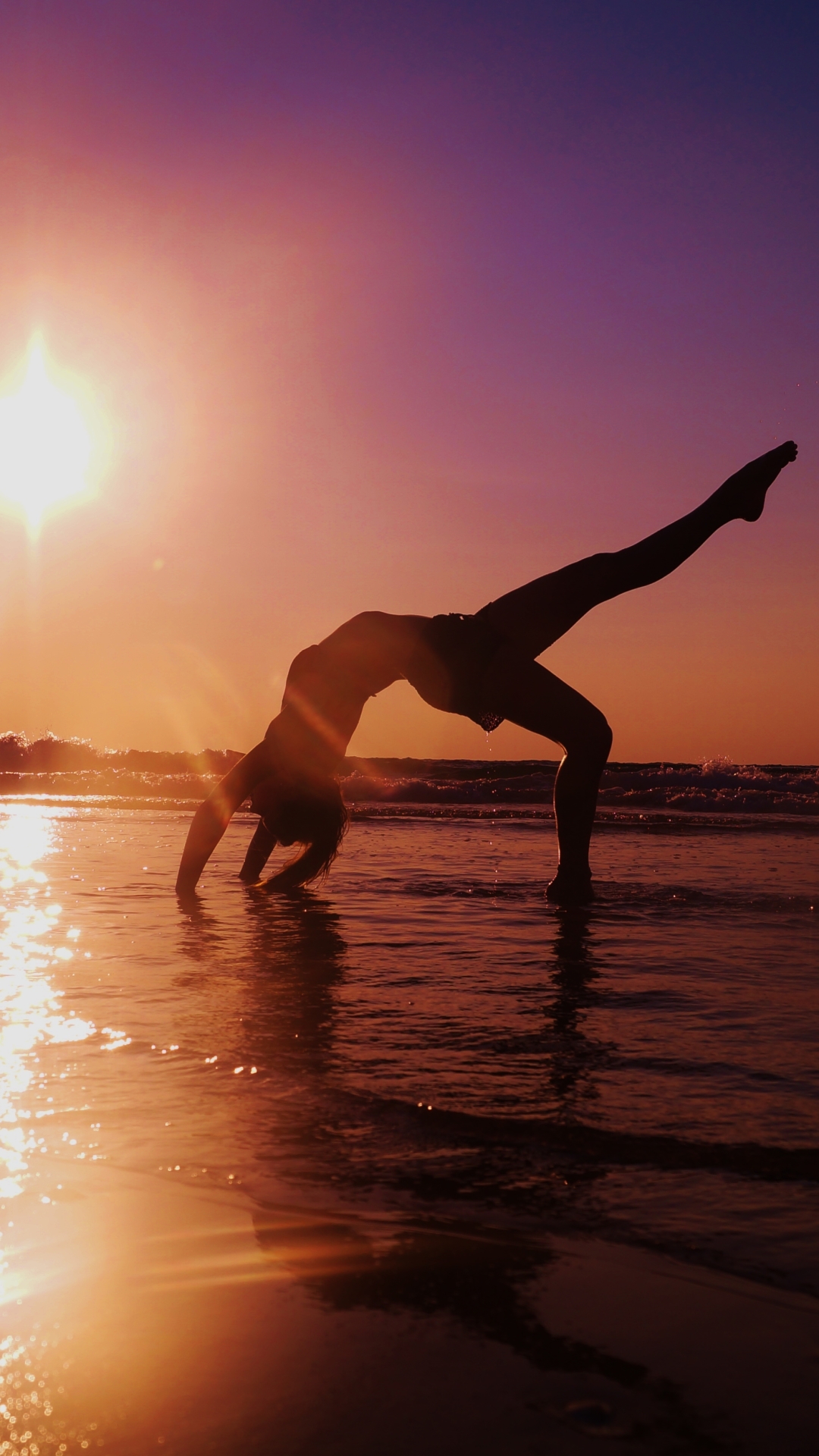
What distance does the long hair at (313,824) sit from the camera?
18.7ft

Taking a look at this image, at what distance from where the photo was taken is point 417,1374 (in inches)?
46.1

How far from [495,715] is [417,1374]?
443cm

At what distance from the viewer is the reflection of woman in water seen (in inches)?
211

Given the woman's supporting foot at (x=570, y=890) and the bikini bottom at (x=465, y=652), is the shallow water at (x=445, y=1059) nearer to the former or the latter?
the woman's supporting foot at (x=570, y=890)

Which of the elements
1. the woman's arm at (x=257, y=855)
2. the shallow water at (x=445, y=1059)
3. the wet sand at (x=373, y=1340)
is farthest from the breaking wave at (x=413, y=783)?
the wet sand at (x=373, y=1340)

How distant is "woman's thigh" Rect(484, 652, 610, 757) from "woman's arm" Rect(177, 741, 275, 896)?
4.61 feet

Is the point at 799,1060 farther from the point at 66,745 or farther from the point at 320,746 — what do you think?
the point at 66,745

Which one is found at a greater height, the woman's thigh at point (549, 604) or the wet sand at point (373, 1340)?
the woman's thigh at point (549, 604)

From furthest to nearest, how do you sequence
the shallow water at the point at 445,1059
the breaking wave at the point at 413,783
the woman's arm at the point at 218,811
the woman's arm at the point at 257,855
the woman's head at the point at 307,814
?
the breaking wave at the point at 413,783
the woman's arm at the point at 257,855
the woman's arm at the point at 218,811
the woman's head at the point at 307,814
the shallow water at the point at 445,1059

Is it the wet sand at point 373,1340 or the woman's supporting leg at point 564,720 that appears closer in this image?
the wet sand at point 373,1340

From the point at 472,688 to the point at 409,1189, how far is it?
3.80 metres

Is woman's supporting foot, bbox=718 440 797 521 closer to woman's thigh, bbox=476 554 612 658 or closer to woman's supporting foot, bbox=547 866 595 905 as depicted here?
woman's thigh, bbox=476 554 612 658

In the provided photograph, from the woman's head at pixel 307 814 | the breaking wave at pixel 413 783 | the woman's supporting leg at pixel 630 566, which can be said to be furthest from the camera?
the breaking wave at pixel 413 783

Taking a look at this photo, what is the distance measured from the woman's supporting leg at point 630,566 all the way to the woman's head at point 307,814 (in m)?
1.33
